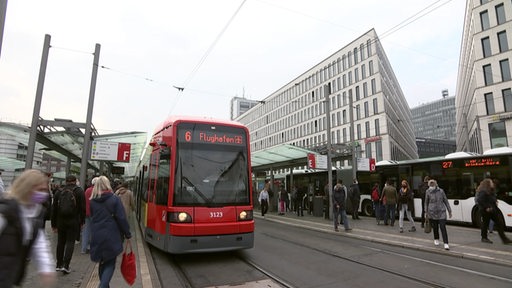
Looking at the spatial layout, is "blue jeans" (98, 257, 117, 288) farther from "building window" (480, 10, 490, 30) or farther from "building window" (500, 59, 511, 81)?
"building window" (480, 10, 490, 30)

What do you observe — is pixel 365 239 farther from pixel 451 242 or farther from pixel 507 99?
pixel 507 99

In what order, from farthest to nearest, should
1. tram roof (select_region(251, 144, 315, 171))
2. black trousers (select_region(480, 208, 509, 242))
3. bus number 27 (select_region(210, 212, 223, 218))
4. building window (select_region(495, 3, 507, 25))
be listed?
building window (select_region(495, 3, 507, 25)) → tram roof (select_region(251, 144, 315, 171)) → black trousers (select_region(480, 208, 509, 242)) → bus number 27 (select_region(210, 212, 223, 218))

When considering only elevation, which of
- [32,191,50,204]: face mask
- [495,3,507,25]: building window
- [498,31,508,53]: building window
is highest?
[495,3,507,25]: building window

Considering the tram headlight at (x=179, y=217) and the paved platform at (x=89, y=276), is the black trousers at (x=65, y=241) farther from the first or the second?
the tram headlight at (x=179, y=217)

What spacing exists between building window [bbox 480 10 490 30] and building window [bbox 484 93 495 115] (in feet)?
26.6

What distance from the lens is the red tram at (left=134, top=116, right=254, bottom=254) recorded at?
6875mm

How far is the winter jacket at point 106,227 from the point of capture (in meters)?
4.46

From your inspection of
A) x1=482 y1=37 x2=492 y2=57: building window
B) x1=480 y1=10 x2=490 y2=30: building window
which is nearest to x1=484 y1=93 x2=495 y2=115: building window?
x1=482 y1=37 x2=492 y2=57: building window

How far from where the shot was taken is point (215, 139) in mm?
7648

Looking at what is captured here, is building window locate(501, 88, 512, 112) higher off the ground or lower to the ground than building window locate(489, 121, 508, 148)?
higher

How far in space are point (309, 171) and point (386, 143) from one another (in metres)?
35.5

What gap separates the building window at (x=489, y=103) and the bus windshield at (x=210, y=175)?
40.8 m

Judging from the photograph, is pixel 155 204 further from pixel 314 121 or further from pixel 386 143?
Result: pixel 314 121

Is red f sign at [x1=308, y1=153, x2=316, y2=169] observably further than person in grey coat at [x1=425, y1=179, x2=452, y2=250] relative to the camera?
Yes
